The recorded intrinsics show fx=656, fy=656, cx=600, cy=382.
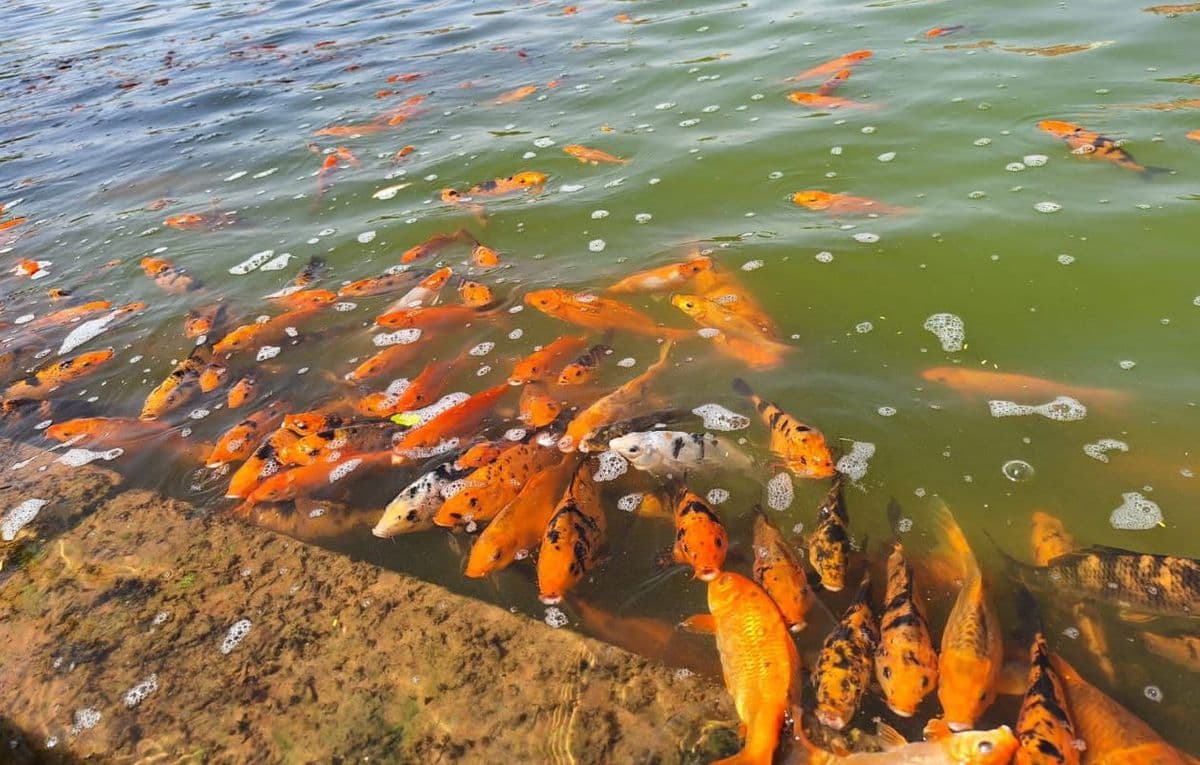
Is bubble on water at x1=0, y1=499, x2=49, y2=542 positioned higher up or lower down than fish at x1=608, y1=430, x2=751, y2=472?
lower down

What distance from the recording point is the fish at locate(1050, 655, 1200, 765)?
2611 mm

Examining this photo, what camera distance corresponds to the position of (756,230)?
277 inches

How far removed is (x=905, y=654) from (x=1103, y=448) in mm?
2331

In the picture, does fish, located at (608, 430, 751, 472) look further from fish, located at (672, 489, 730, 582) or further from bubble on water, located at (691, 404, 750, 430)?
fish, located at (672, 489, 730, 582)

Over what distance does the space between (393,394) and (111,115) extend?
1331cm

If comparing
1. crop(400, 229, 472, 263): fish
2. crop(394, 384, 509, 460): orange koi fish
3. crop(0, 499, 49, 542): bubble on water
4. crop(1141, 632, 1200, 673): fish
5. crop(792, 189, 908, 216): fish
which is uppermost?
crop(792, 189, 908, 216): fish

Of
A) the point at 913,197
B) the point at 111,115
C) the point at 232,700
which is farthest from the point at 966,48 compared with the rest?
the point at 111,115

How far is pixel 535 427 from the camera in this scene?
4840 mm

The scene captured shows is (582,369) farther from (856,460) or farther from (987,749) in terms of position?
(987,749)

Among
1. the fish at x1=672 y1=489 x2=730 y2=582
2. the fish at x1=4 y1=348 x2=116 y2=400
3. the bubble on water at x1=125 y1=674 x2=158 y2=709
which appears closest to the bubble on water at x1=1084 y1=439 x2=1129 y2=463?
the fish at x1=672 y1=489 x2=730 y2=582

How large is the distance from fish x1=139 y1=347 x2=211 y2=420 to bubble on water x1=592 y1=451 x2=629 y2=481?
12.8 feet

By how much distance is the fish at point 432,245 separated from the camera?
24.9 feet

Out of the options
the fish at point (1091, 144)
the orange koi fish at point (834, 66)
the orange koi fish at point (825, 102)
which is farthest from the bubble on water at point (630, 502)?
the orange koi fish at point (834, 66)

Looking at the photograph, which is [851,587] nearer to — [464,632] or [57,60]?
[464,632]
